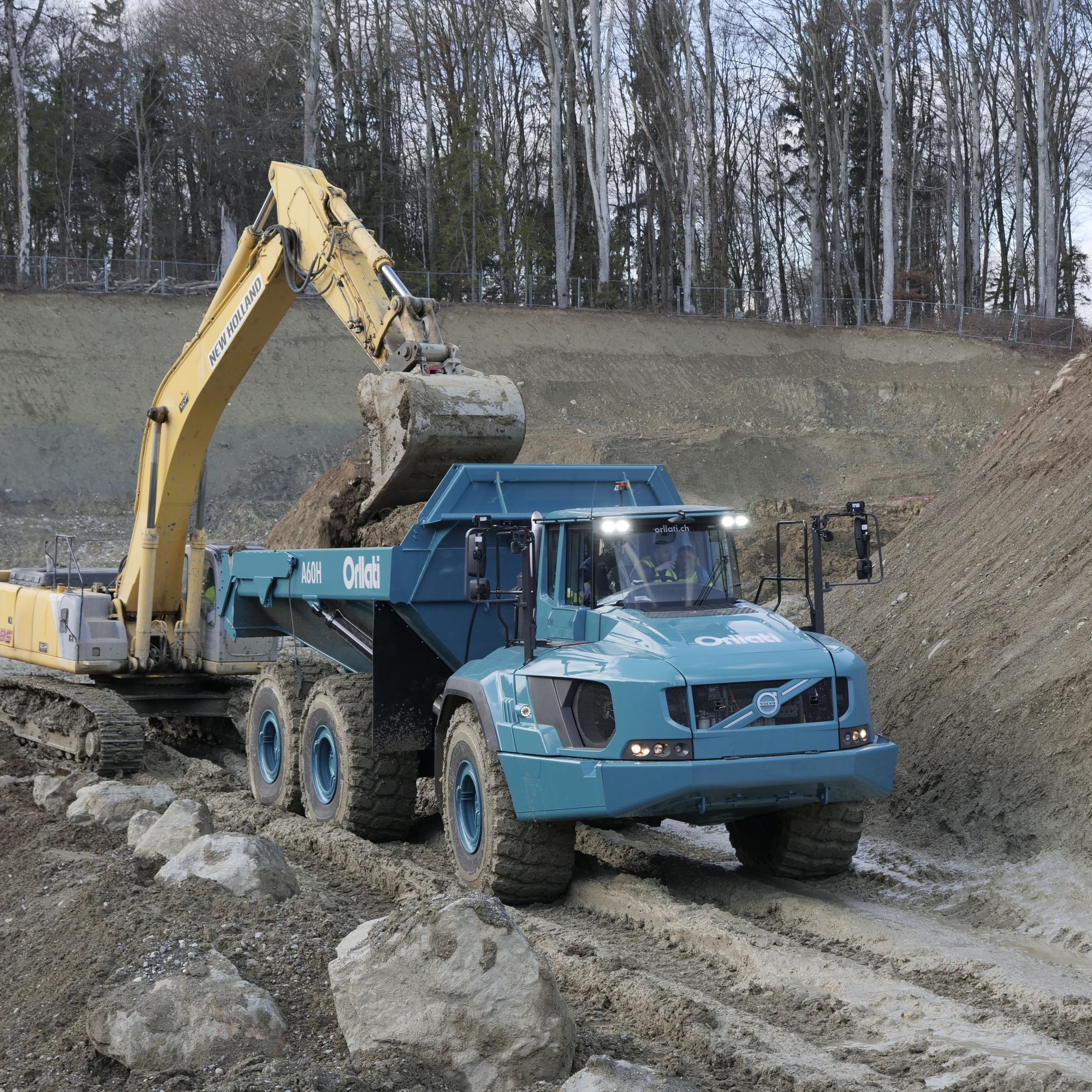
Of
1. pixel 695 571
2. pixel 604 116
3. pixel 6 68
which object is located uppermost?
pixel 6 68

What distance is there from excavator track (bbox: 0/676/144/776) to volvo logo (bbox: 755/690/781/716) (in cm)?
654

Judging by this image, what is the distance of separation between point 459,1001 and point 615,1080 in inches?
36.6

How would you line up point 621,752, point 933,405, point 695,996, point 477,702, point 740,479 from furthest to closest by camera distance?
point 933,405 < point 740,479 < point 477,702 < point 621,752 < point 695,996

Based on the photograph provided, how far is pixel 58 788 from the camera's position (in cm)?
1037

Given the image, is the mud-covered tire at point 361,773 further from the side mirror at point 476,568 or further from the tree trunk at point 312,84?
the tree trunk at point 312,84

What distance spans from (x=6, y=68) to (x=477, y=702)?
43.9m

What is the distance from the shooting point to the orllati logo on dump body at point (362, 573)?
359 inches

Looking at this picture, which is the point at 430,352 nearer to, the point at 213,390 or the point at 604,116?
the point at 213,390

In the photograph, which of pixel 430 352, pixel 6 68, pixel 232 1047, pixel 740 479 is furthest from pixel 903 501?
pixel 6 68

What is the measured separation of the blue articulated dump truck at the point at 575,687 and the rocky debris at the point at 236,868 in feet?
4.16

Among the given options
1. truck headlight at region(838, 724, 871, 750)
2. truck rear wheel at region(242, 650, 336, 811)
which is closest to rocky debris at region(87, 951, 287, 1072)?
truck headlight at region(838, 724, 871, 750)

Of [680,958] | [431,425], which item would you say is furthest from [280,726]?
[680,958]

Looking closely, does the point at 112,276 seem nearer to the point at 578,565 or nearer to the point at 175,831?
the point at 175,831

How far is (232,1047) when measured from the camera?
5.12 meters
